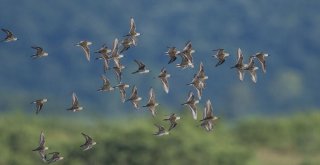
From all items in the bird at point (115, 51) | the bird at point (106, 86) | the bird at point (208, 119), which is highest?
the bird at point (115, 51)

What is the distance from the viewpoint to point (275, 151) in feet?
265

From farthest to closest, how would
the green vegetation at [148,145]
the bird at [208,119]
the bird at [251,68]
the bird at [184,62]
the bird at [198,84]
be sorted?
the green vegetation at [148,145], the bird at [251,68], the bird at [208,119], the bird at [184,62], the bird at [198,84]

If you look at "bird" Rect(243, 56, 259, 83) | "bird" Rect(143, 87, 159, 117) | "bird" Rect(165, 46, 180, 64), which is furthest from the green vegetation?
"bird" Rect(165, 46, 180, 64)

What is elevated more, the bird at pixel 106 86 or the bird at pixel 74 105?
the bird at pixel 106 86

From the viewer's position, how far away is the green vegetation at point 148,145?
61969 millimetres

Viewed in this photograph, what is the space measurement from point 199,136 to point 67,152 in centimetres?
1049

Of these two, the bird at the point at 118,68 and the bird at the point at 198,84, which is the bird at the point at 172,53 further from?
the bird at the point at 118,68

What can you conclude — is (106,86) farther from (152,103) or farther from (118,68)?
(152,103)

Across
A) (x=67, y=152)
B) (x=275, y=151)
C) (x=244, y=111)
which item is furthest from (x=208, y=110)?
(x=244, y=111)

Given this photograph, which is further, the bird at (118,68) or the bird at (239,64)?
the bird at (239,64)

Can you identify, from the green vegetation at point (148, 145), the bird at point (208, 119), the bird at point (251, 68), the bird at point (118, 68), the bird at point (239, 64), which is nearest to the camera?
the bird at point (118, 68)

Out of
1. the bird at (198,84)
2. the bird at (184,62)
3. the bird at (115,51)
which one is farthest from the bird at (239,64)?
the bird at (115,51)

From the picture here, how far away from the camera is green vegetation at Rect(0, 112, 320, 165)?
6197 cm

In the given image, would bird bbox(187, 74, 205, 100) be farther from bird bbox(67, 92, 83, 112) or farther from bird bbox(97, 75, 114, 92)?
bird bbox(67, 92, 83, 112)
